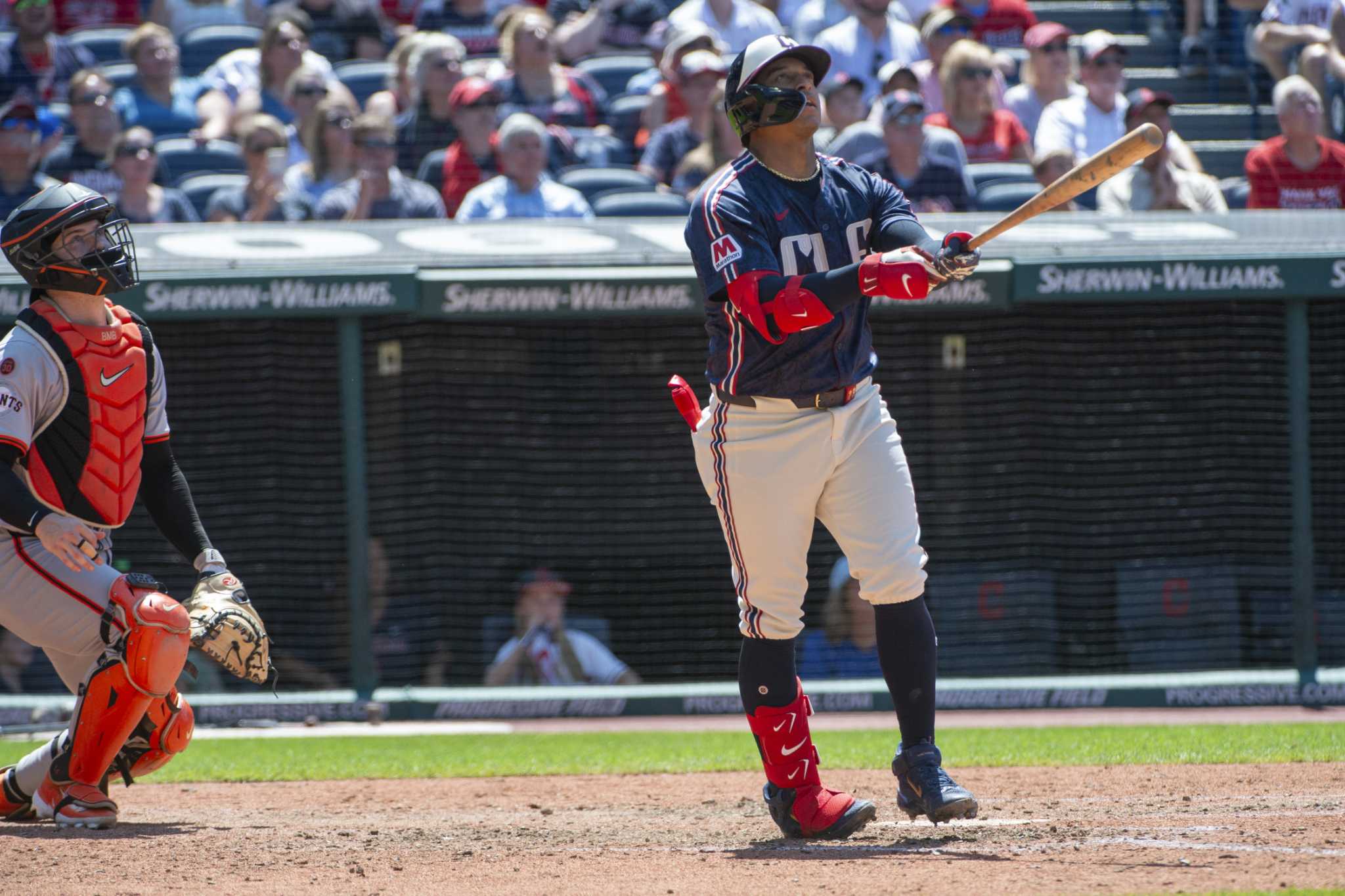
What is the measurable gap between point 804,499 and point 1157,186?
16.2 feet

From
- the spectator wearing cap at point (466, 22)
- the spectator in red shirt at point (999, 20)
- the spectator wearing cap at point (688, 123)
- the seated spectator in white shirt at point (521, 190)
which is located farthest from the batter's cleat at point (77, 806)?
the spectator in red shirt at point (999, 20)

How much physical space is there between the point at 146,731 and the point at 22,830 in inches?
15.2

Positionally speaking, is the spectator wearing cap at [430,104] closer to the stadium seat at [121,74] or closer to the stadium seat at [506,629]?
the stadium seat at [121,74]

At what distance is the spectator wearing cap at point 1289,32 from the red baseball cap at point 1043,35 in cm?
112

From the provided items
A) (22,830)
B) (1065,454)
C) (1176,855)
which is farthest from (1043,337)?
(22,830)

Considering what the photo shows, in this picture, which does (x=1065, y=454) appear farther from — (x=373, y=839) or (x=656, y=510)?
(x=373, y=839)

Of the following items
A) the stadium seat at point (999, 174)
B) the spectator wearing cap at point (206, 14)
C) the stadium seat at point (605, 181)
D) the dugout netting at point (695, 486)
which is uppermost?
the spectator wearing cap at point (206, 14)

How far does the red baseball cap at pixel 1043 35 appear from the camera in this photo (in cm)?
915

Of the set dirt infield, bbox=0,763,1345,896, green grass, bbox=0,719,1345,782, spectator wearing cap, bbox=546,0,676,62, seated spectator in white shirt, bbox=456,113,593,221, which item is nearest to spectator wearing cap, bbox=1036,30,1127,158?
seated spectator in white shirt, bbox=456,113,593,221

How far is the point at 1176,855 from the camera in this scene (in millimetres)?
3357

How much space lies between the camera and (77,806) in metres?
4.15

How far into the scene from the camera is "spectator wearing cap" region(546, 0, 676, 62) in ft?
34.2

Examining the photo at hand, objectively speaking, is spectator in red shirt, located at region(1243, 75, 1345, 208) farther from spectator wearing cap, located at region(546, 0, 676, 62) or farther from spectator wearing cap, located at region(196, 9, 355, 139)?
spectator wearing cap, located at region(196, 9, 355, 139)

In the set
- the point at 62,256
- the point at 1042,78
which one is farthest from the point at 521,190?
the point at 62,256
